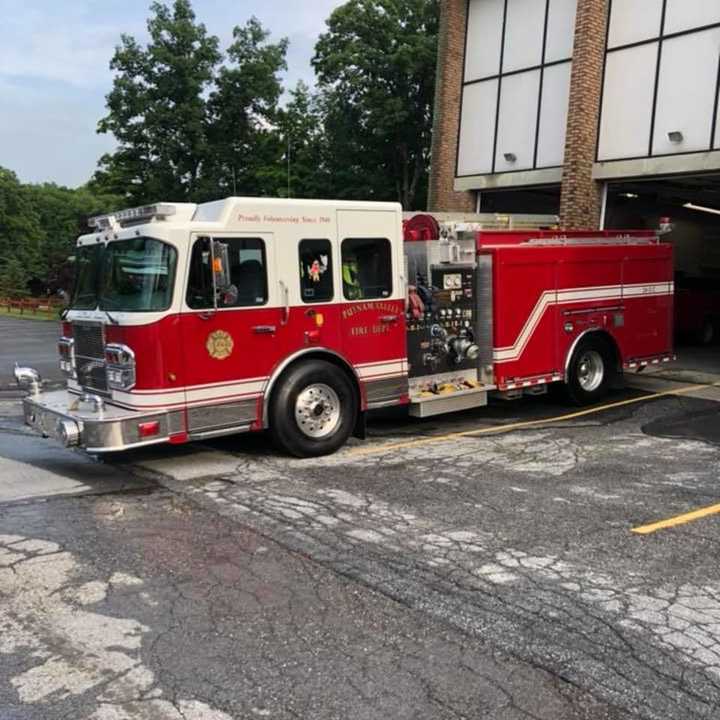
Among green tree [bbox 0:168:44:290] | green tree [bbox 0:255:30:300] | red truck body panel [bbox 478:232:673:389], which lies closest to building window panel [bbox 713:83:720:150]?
red truck body panel [bbox 478:232:673:389]

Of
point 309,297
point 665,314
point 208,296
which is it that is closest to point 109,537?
point 208,296

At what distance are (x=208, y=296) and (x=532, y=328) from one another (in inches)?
172

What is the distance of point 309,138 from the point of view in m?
35.3

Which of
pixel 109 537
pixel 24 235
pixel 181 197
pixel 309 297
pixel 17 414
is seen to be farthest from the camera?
pixel 24 235

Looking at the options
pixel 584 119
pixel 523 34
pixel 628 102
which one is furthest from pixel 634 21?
pixel 523 34

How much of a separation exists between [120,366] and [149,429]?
2.18 feet

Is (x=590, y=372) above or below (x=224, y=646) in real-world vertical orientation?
above

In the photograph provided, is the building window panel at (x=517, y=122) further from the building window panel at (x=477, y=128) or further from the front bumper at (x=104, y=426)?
the front bumper at (x=104, y=426)

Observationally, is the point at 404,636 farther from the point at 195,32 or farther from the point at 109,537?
the point at 195,32

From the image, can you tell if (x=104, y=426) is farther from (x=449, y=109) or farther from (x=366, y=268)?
(x=449, y=109)

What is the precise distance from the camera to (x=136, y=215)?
740 cm

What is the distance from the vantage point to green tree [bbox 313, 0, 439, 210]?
31156mm

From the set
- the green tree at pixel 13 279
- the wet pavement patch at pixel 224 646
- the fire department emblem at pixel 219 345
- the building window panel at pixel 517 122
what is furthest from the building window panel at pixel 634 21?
the green tree at pixel 13 279

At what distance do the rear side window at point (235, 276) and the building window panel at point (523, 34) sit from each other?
10.2 metres
